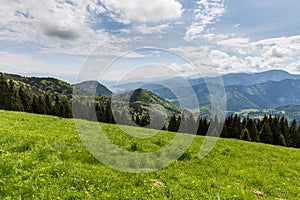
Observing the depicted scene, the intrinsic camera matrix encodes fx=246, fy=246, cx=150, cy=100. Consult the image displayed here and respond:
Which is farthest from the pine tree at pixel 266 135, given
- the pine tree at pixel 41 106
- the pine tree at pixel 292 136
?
the pine tree at pixel 41 106

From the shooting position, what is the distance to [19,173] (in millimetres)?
8703

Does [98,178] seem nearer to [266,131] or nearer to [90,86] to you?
[90,86]

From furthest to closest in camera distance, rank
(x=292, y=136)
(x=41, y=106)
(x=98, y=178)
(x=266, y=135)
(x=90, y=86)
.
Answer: (x=41, y=106) → (x=292, y=136) → (x=266, y=135) → (x=90, y=86) → (x=98, y=178)

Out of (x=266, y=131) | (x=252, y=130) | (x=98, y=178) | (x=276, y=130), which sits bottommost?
(x=252, y=130)

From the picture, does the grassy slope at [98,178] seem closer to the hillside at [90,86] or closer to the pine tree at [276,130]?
the hillside at [90,86]

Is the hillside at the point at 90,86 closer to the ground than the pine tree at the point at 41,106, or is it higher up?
higher up

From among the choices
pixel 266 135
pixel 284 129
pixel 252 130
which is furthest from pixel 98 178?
pixel 284 129

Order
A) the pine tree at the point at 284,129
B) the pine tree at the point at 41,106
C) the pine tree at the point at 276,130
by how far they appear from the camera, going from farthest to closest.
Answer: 1. the pine tree at the point at 41,106
2. the pine tree at the point at 284,129
3. the pine tree at the point at 276,130

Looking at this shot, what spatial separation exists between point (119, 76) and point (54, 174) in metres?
4.76

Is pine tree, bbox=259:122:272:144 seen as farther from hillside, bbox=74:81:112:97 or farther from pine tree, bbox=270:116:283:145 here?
hillside, bbox=74:81:112:97

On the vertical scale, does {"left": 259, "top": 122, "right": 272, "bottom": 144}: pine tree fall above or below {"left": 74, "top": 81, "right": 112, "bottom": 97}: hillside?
below

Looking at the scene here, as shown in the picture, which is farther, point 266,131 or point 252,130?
point 252,130

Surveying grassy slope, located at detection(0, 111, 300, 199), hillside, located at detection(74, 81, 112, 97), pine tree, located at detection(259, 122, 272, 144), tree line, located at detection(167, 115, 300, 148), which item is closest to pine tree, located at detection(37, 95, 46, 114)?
tree line, located at detection(167, 115, 300, 148)

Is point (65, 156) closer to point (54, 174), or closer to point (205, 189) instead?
point (54, 174)
